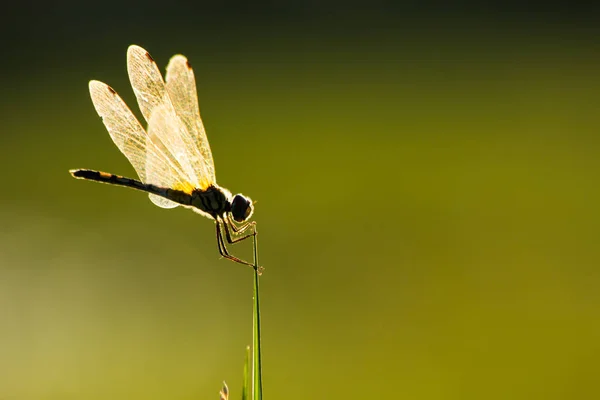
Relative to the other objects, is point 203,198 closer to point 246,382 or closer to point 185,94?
point 185,94

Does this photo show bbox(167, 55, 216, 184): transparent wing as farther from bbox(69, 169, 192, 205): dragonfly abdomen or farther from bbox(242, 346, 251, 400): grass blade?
bbox(242, 346, 251, 400): grass blade

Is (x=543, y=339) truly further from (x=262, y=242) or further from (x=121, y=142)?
(x=121, y=142)

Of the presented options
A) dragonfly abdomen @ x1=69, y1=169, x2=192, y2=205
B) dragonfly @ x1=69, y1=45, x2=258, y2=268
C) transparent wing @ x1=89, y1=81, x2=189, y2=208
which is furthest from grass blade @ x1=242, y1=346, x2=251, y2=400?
transparent wing @ x1=89, y1=81, x2=189, y2=208

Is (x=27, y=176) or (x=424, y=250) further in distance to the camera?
(x=27, y=176)

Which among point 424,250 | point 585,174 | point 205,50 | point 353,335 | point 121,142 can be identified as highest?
point 205,50

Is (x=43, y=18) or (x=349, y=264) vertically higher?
(x=43, y=18)

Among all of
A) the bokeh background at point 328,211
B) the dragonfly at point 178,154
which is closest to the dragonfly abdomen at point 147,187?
the dragonfly at point 178,154

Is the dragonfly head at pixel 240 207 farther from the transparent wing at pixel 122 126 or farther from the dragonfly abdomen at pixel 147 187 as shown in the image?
the transparent wing at pixel 122 126

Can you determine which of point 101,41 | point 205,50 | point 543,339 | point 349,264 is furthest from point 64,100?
point 543,339
